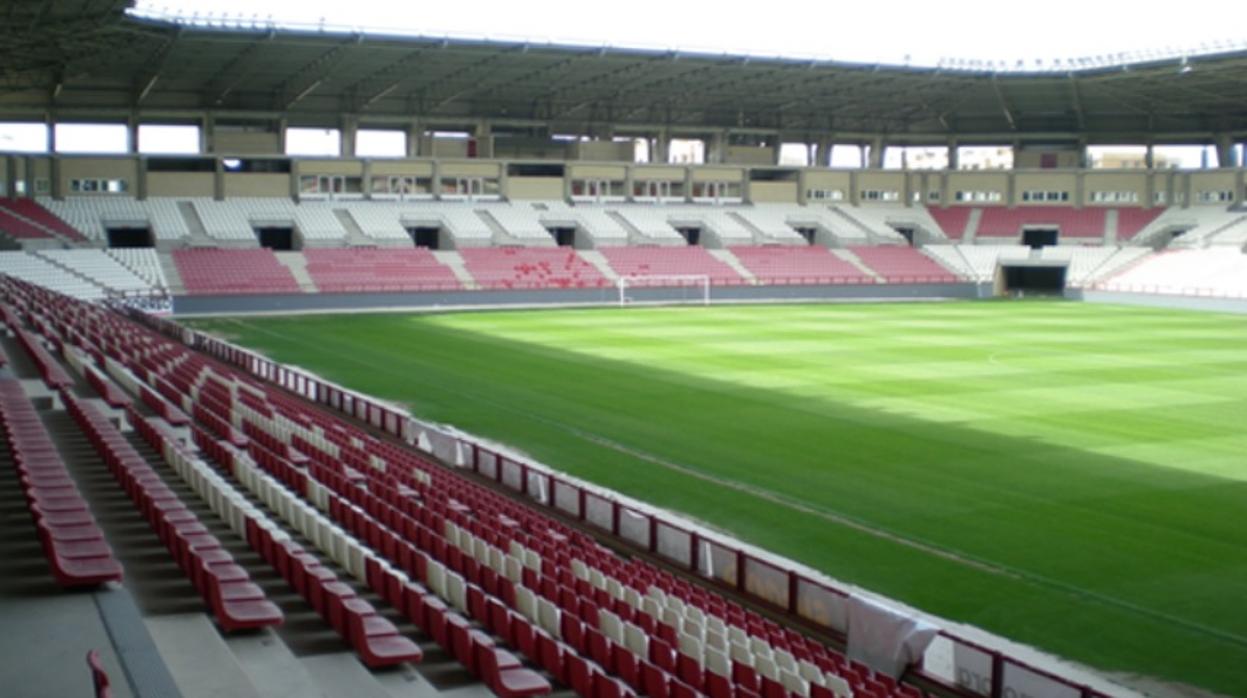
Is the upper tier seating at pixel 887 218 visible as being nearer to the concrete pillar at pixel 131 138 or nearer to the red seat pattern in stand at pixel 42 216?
the concrete pillar at pixel 131 138

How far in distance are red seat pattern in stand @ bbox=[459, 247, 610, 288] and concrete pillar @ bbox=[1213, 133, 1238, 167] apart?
40.2 metres

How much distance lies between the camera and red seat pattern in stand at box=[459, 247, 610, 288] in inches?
2584

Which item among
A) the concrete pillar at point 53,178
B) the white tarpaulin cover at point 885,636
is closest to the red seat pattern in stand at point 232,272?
the concrete pillar at point 53,178

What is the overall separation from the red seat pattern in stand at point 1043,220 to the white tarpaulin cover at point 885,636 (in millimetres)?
71445

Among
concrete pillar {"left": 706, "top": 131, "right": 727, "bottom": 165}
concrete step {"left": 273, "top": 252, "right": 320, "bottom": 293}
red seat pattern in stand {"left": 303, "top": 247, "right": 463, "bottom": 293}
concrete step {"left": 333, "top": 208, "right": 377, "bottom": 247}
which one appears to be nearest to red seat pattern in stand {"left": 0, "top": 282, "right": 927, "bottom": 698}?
concrete step {"left": 273, "top": 252, "right": 320, "bottom": 293}

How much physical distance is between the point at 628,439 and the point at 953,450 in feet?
21.1

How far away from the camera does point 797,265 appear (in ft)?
241

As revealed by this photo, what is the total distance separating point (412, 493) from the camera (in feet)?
55.2

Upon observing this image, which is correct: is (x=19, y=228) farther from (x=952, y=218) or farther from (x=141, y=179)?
(x=952, y=218)

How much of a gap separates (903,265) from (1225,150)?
71.1ft

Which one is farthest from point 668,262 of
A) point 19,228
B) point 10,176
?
point 10,176

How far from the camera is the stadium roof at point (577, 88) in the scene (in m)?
57.9

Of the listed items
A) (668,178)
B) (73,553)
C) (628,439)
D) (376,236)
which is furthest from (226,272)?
(73,553)

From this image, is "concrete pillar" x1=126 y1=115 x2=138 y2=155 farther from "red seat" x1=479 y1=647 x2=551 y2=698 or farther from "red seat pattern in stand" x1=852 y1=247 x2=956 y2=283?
"red seat" x1=479 y1=647 x2=551 y2=698
